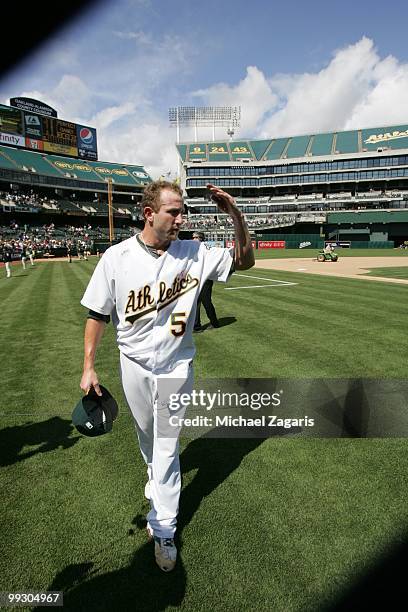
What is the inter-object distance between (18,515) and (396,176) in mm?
81824

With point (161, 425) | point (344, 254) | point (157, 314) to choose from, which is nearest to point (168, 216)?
point (157, 314)

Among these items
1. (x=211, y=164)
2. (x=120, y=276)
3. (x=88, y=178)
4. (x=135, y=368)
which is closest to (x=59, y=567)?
(x=135, y=368)

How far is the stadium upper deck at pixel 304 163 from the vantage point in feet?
234

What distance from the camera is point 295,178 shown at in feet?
255

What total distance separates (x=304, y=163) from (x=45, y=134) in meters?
50.5

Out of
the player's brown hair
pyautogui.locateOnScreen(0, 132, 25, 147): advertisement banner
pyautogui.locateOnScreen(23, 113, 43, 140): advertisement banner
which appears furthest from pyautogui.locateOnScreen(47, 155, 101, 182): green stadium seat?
the player's brown hair

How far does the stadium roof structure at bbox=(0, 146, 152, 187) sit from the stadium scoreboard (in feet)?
4.47

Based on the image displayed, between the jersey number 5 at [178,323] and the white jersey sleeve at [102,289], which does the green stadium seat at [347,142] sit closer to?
the jersey number 5 at [178,323]

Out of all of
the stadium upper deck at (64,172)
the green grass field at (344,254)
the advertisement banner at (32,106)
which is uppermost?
the advertisement banner at (32,106)

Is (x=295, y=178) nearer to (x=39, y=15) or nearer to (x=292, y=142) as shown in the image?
(x=292, y=142)

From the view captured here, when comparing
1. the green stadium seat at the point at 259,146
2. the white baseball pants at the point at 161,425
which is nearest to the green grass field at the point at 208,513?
the white baseball pants at the point at 161,425

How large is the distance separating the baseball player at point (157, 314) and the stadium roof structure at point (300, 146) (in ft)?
271

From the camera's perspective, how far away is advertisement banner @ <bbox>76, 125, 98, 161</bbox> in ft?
227

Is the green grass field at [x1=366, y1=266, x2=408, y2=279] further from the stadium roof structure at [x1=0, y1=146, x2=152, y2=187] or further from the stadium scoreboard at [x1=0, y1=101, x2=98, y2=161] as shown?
the stadium scoreboard at [x1=0, y1=101, x2=98, y2=161]
